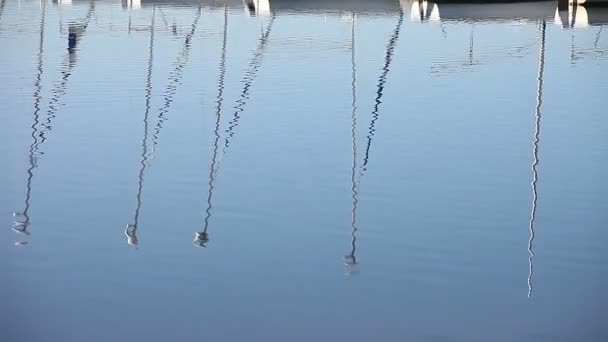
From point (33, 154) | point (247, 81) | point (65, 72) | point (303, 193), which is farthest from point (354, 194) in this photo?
point (65, 72)

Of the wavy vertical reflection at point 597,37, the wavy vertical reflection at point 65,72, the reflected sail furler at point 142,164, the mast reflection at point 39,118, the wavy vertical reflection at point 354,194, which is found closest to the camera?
the wavy vertical reflection at point 354,194

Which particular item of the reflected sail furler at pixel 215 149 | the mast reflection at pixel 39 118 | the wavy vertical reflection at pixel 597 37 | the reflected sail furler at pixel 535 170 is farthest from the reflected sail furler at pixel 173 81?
the wavy vertical reflection at pixel 597 37

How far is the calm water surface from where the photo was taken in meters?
9.09

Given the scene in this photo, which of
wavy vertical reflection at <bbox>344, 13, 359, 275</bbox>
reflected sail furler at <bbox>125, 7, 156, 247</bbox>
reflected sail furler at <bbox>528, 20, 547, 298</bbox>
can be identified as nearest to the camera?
wavy vertical reflection at <bbox>344, 13, 359, 275</bbox>

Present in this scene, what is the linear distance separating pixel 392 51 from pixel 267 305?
16532 millimetres

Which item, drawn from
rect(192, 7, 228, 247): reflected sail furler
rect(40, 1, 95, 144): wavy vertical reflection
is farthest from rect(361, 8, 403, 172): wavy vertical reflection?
rect(40, 1, 95, 144): wavy vertical reflection

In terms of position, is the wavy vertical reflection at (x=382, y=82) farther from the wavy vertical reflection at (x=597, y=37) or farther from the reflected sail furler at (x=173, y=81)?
the wavy vertical reflection at (x=597, y=37)

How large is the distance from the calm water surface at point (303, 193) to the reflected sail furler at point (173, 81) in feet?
0.24

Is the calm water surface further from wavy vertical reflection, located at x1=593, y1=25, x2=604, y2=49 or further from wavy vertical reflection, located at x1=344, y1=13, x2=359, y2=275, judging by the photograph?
wavy vertical reflection, located at x1=593, y1=25, x2=604, y2=49

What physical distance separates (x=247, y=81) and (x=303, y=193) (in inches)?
331

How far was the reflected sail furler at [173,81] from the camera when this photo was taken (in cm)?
1641

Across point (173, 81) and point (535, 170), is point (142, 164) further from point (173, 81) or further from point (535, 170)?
point (173, 81)

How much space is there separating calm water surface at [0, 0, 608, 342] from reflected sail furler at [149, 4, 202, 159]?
7 cm

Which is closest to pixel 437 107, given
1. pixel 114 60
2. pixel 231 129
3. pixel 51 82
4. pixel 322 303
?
pixel 231 129
